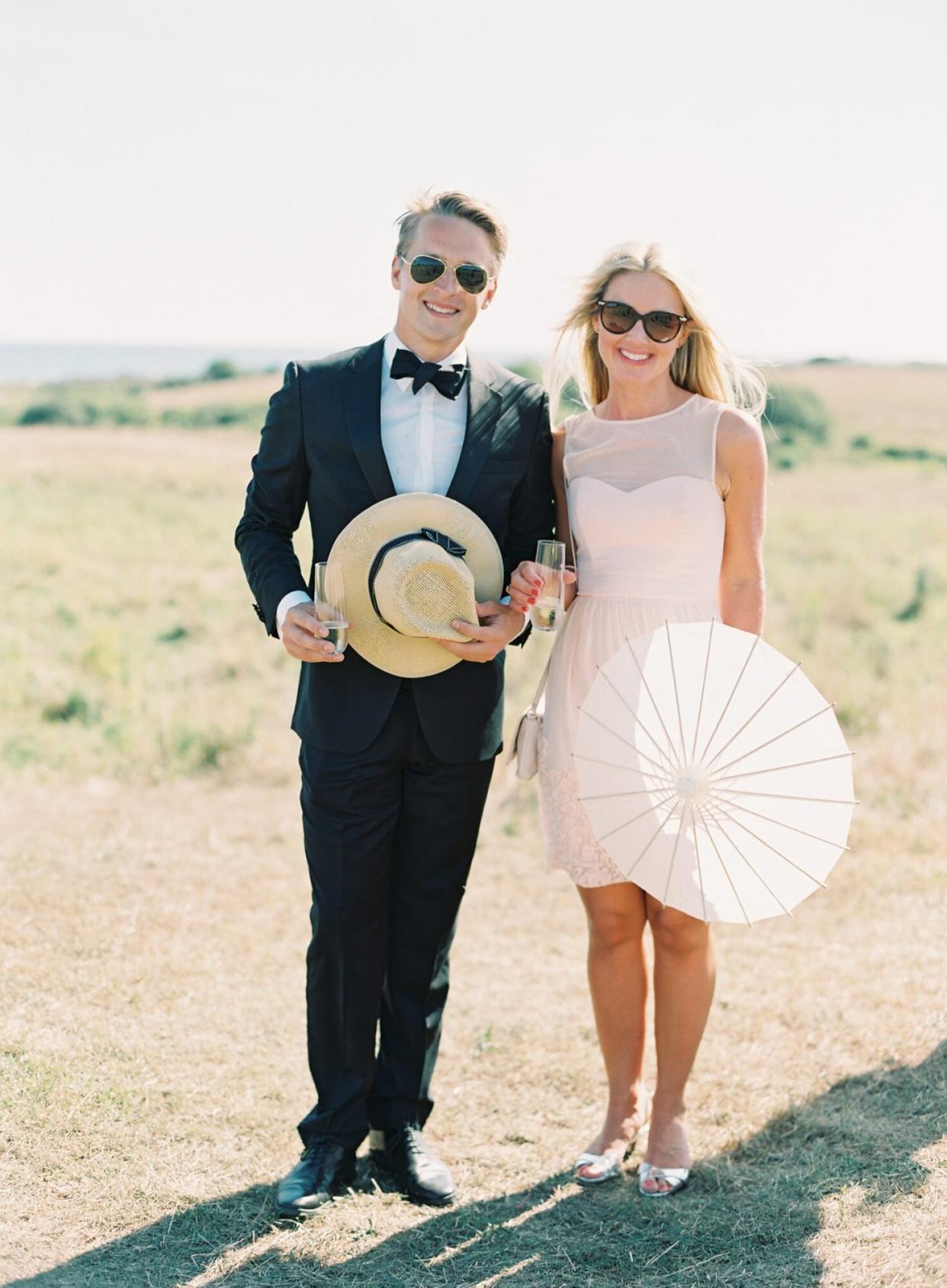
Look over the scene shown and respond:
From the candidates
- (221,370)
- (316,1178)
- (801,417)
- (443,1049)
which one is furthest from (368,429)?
(221,370)

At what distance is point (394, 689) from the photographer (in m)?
3.72

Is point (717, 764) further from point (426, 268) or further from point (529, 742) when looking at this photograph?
point (426, 268)

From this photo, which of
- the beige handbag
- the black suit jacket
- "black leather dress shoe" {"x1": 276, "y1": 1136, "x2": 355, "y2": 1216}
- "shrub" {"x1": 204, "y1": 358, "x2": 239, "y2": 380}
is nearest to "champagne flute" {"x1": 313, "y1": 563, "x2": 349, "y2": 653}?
the black suit jacket

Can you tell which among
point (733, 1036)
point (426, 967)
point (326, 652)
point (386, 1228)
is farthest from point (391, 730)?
point (733, 1036)

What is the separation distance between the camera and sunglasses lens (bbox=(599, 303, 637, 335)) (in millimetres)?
3805

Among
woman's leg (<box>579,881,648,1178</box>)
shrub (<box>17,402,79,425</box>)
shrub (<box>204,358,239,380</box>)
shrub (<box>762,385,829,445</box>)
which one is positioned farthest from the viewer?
shrub (<box>204,358,239,380</box>)

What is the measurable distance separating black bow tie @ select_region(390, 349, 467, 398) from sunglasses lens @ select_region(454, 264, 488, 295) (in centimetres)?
22

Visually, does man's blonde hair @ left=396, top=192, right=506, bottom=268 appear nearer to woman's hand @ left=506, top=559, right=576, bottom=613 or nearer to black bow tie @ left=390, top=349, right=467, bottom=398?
black bow tie @ left=390, top=349, right=467, bottom=398

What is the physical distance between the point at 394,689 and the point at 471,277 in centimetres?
115

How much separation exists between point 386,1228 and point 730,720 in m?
1.73

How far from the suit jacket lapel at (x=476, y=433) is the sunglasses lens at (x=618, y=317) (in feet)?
1.24

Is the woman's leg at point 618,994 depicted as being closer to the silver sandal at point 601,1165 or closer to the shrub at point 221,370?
the silver sandal at point 601,1165

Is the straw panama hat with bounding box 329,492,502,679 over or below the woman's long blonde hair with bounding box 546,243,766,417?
below

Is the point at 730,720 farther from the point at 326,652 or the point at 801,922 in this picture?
the point at 801,922
